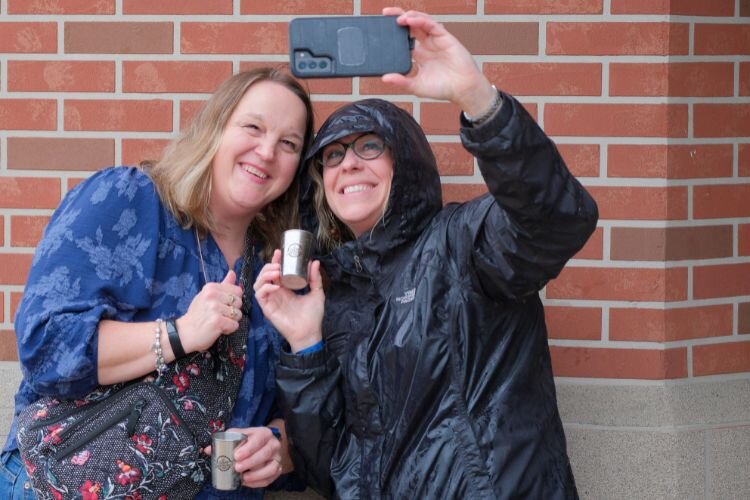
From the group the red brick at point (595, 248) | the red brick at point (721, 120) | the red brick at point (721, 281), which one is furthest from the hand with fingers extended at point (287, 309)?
the red brick at point (721, 120)

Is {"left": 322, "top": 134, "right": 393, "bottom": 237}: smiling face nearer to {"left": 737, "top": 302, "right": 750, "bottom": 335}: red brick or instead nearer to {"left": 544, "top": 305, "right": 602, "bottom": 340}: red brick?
{"left": 544, "top": 305, "right": 602, "bottom": 340}: red brick

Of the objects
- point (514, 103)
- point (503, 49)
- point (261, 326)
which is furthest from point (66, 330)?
point (503, 49)

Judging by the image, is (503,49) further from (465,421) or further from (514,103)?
(465,421)

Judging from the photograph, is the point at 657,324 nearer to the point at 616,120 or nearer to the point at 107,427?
the point at 616,120

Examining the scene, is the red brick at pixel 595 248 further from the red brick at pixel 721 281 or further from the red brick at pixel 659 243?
the red brick at pixel 721 281

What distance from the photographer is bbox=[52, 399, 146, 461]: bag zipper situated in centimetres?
264

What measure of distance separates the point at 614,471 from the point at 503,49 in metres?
1.42

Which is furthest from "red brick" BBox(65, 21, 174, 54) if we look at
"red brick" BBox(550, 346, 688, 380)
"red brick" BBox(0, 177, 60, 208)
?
"red brick" BBox(550, 346, 688, 380)

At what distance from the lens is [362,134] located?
2887 mm

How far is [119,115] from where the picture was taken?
339 centimetres

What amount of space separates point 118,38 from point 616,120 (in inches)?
66.1

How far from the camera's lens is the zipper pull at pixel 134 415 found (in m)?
2.66

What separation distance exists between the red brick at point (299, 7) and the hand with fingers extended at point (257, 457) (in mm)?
1377

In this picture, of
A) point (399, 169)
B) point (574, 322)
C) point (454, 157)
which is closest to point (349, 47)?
point (399, 169)
